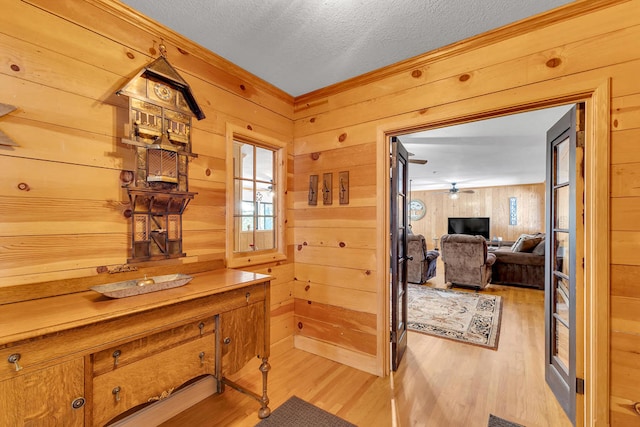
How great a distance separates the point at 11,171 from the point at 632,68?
3107 millimetres

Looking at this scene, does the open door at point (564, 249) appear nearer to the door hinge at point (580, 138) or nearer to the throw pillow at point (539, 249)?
the door hinge at point (580, 138)

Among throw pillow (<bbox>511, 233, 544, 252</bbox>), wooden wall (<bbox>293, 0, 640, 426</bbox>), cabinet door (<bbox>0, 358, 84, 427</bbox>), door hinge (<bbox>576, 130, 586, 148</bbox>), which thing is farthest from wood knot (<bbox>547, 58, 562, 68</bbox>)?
throw pillow (<bbox>511, 233, 544, 252</bbox>)

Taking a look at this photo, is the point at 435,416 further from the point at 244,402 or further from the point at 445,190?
the point at 445,190

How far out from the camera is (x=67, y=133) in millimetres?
1396

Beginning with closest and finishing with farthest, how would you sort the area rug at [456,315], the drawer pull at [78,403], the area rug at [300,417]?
1. the drawer pull at [78,403]
2. the area rug at [300,417]
3. the area rug at [456,315]

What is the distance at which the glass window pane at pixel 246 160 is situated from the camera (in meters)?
2.43

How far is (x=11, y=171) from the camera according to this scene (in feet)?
4.10

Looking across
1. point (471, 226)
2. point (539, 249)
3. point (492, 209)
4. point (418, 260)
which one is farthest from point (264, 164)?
point (492, 209)

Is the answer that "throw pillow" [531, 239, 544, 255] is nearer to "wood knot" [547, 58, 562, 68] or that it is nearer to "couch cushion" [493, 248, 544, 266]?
"couch cushion" [493, 248, 544, 266]

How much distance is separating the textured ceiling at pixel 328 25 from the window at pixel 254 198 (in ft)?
2.10

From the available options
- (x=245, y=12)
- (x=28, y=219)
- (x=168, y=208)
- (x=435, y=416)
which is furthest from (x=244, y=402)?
(x=245, y=12)

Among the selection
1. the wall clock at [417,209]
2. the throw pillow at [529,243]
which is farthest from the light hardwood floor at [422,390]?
the wall clock at [417,209]

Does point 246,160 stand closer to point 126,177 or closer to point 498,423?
point 126,177

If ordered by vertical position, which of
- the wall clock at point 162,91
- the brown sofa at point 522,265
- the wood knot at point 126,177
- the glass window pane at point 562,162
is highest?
the wall clock at point 162,91
